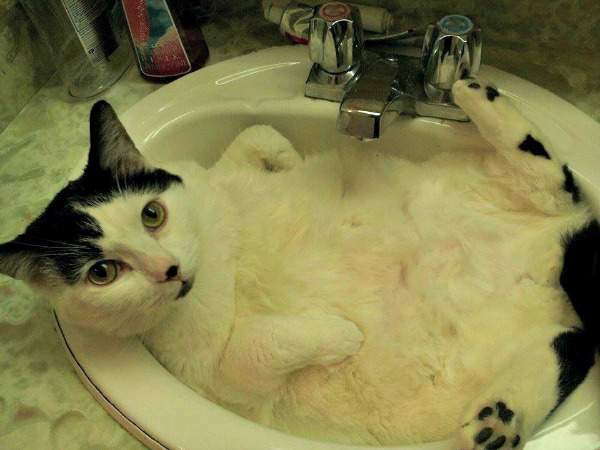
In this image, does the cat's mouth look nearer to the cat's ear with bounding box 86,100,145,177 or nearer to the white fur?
the white fur

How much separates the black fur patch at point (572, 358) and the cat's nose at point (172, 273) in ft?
2.02

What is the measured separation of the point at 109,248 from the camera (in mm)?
845

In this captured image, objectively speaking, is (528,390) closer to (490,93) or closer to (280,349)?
(280,349)

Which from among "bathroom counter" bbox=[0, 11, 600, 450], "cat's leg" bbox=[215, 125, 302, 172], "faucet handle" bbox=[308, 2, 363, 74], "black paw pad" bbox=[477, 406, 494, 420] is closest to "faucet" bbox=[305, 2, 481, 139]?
"faucet handle" bbox=[308, 2, 363, 74]

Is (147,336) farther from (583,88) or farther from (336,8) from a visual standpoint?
(583,88)

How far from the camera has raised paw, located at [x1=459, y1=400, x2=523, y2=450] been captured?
0.71 metres

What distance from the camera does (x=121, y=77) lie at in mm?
1301

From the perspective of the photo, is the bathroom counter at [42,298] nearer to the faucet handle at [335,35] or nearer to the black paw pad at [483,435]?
the faucet handle at [335,35]

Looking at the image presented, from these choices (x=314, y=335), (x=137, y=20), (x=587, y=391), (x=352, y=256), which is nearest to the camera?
(x=587, y=391)

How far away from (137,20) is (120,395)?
0.80 m

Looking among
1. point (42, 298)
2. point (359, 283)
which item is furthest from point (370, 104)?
point (42, 298)

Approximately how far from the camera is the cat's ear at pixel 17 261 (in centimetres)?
81

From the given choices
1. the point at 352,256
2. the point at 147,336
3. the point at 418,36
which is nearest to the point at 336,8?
the point at 418,36

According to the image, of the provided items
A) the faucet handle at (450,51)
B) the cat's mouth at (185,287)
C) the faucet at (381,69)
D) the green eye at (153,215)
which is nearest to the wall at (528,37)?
the faucet at (381,69)
